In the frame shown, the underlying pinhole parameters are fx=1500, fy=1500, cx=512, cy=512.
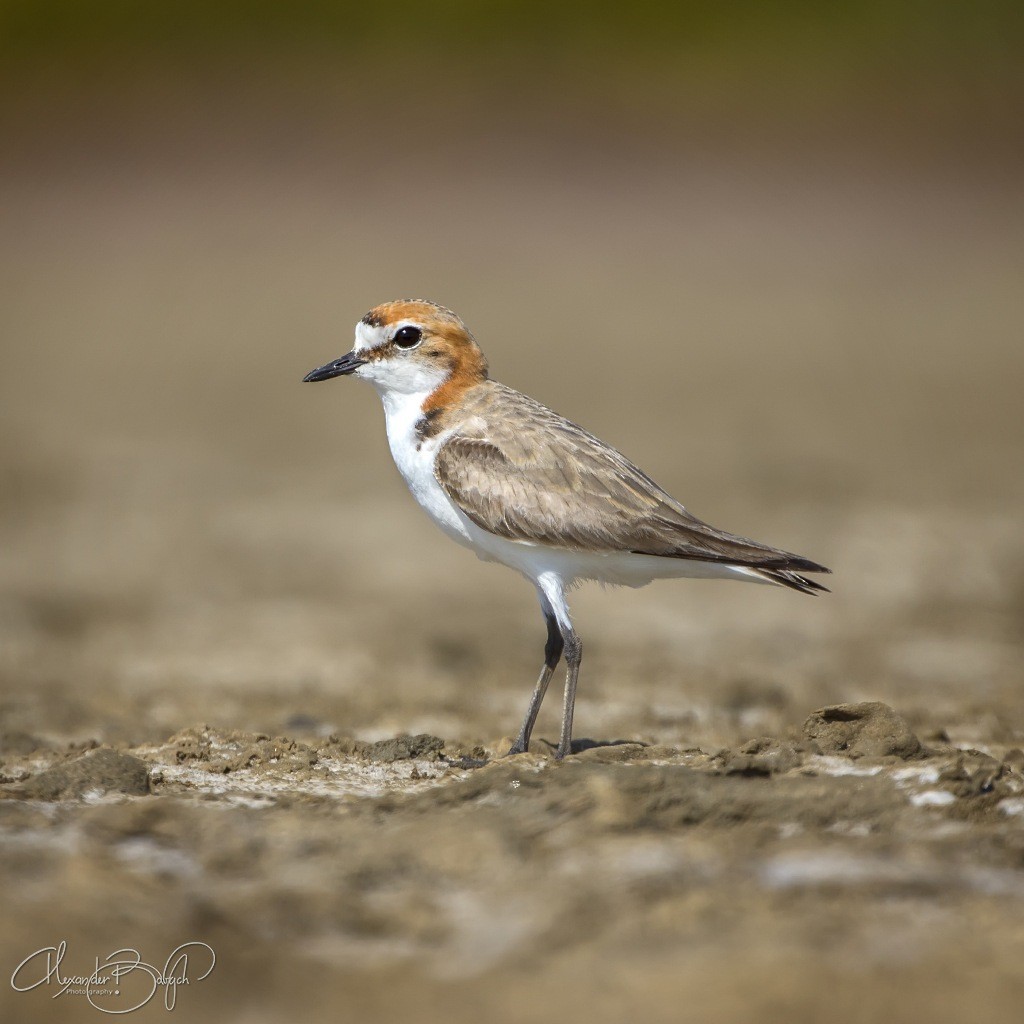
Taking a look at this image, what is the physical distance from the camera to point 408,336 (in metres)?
7.17

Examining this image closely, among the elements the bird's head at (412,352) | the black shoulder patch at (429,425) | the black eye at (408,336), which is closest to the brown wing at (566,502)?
the black shoulder patch at (429,425)

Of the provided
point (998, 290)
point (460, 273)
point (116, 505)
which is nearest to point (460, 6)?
point (460, 273)

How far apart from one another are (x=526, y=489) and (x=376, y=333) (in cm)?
114

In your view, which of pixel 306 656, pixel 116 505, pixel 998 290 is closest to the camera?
pixel 306 656

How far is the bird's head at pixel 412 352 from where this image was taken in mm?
7152

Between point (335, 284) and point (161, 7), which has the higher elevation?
point (161, 7)

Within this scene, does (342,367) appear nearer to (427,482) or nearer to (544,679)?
(427,482)

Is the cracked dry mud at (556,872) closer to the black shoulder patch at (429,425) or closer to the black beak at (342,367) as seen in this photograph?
the black shoulder patch at (429,425)

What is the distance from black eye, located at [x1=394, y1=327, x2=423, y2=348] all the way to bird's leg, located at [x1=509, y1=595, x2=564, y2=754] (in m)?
1.37

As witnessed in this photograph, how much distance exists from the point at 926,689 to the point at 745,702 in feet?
4.01

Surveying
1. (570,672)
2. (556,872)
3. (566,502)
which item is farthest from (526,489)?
(556,872)

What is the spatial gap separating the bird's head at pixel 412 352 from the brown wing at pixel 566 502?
16.9 inches

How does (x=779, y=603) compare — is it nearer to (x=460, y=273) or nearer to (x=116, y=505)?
(x=116, y=505)

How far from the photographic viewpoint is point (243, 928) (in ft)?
15.4
